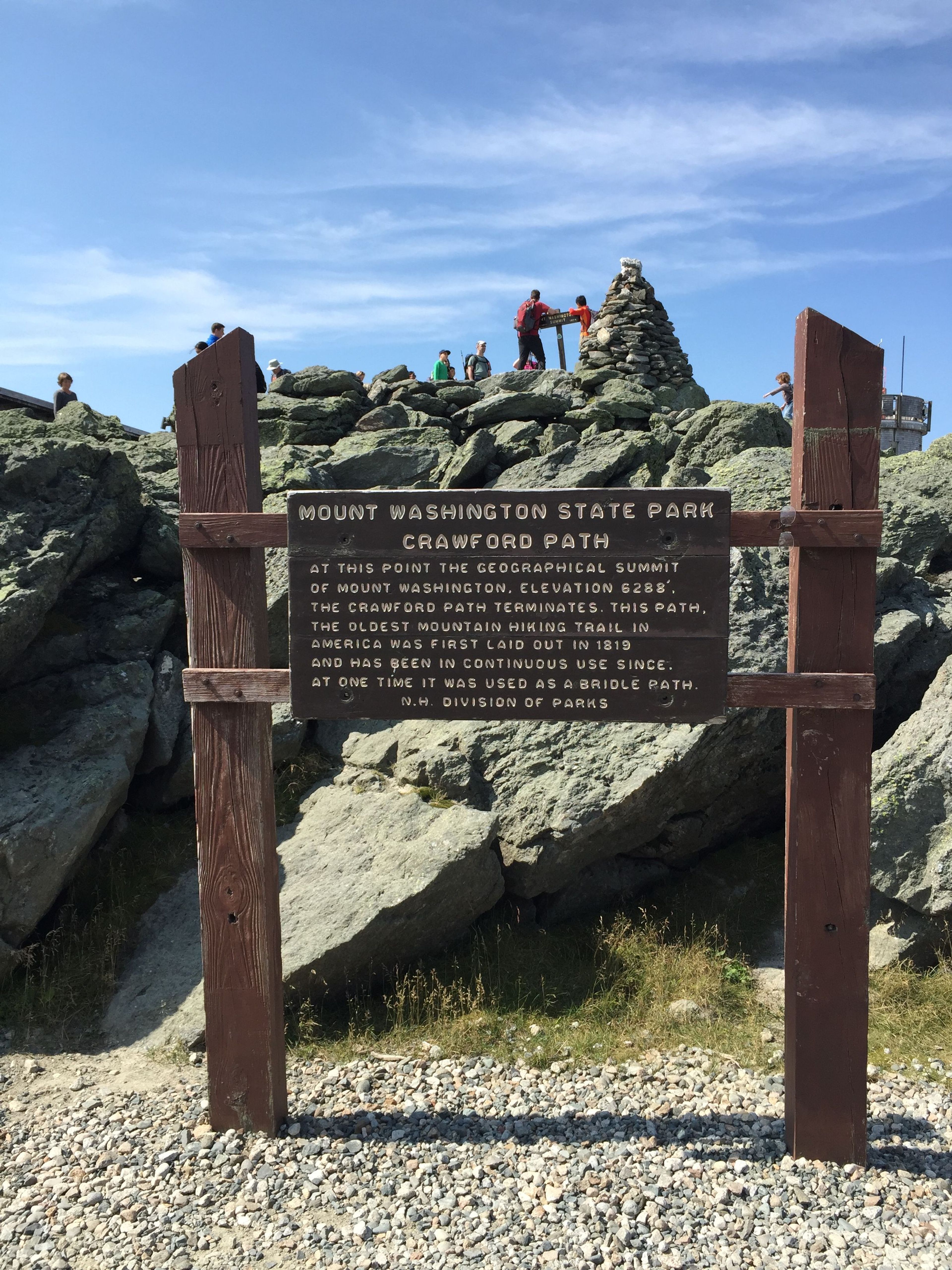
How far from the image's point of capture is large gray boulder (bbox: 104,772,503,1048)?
737cm

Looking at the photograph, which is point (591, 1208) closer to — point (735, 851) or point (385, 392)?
point (735, 851)

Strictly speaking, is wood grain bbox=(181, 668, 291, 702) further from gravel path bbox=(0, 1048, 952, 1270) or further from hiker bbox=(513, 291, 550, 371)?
hiker bbox=(513, 291, 550, 371)

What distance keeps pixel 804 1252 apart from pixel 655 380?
25964mm

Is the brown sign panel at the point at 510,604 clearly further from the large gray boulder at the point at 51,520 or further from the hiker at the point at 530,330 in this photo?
the hiker at the point at 530,330

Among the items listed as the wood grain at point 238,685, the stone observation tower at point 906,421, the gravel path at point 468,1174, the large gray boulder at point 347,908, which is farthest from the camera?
the stone observation tower at point 906,421

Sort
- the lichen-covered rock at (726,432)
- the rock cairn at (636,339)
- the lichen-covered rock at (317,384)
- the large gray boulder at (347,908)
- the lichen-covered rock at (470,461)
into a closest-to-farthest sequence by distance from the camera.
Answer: the large gray boulder at (347,908) → the lichen-covered rock at (470,461) → the lichen-covered rock at (726,432) → the lichen-covered rock at (317,384) → the rock cairn at (636,339)

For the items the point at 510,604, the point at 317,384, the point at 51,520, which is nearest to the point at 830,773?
the point at 510,604

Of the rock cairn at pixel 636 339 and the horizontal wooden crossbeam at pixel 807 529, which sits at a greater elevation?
the rock cairn at pixel 636 339

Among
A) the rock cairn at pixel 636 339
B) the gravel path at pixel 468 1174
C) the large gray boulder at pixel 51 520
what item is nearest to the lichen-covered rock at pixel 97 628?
the large gray boulder at pixel 51 520

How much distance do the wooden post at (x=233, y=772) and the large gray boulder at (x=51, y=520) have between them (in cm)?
355

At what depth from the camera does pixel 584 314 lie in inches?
1227

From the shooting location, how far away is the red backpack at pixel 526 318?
29828mm

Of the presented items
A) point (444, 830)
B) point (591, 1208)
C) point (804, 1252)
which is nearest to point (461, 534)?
point (444, 830)

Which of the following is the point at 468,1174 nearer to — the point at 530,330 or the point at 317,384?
the point at 317,384
